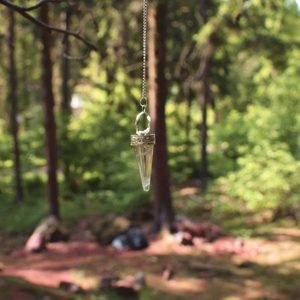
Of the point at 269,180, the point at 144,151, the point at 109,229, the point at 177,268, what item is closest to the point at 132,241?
the point at 109,229

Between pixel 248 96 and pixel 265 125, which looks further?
pixel 248 96

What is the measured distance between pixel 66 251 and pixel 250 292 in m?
5.20

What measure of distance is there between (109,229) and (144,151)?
8.74 m

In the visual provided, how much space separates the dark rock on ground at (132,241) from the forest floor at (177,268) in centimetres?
22

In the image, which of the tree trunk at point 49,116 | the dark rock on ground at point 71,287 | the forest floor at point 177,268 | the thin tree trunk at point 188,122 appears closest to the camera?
the forest floor at point 177,268

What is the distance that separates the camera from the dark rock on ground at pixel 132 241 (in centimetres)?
1072

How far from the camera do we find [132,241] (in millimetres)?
10828

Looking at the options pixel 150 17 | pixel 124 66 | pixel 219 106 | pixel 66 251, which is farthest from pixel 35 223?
pixel 219 106

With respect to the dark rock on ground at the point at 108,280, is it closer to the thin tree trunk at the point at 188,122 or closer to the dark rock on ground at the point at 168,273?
the dark rock on ground at the point at 168,273

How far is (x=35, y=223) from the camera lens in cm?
1416

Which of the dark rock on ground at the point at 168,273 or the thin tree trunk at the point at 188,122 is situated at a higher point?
the thin tree trunk at the point at 188,122

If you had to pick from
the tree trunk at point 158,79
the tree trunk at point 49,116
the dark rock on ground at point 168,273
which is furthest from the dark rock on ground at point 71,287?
the tree trunk at point 49,116

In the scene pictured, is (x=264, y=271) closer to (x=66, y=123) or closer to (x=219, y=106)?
(x=66, y=123)

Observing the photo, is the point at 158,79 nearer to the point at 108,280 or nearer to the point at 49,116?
the point at 49,116
